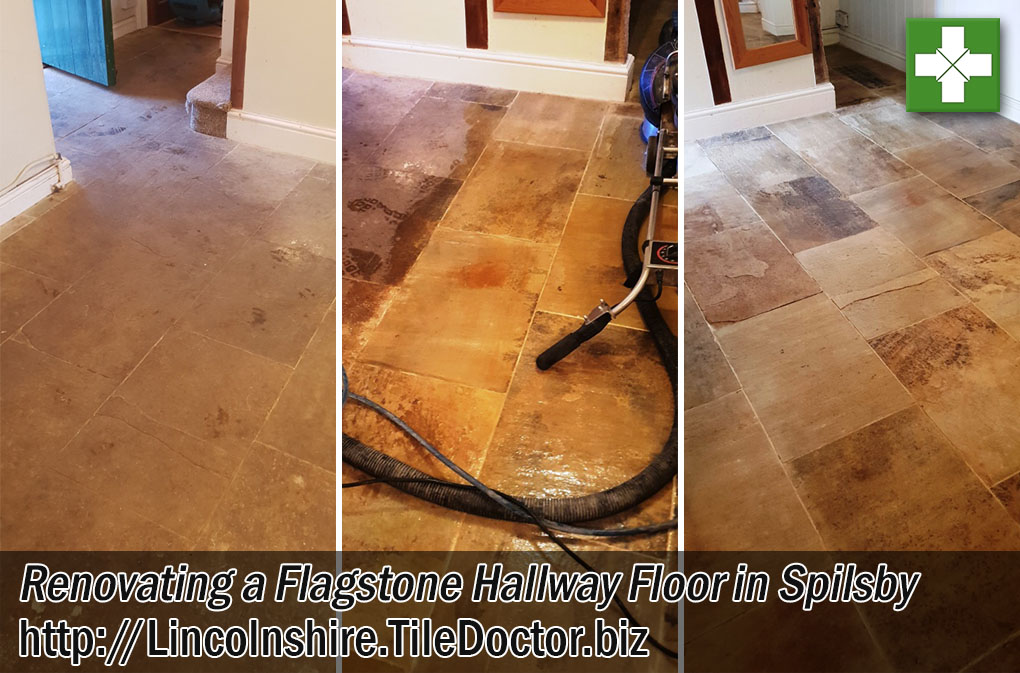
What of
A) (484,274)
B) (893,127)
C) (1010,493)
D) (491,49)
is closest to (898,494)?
(1010,493)

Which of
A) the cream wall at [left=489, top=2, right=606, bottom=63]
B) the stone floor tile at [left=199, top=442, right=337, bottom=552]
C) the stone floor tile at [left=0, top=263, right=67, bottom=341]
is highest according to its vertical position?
the cream wall at [left=489, top=2, right=606, bottom=63]

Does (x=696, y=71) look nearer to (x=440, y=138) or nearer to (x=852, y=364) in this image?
(x=440, y=138)

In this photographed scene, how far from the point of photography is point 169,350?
6.18ft

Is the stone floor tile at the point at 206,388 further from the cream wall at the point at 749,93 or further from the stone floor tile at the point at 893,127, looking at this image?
the stone floor tile at the point at 893,127

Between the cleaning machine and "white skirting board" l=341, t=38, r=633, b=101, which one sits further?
"white skirting board" l=341, t=38, r=633, b=101

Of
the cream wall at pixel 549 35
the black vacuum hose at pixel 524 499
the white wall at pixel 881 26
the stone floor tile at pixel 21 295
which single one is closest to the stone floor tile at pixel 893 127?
the white wall at pixel 881 26

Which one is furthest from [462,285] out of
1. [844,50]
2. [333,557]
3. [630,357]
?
[844,50]

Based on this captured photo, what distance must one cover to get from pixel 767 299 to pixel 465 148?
1165 millimetres

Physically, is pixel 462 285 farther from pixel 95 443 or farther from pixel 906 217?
pixel 906 217

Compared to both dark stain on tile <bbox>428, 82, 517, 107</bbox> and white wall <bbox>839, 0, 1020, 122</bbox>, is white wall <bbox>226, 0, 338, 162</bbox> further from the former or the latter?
white wall <bbox>839, 0, 1020, 122</bbox>

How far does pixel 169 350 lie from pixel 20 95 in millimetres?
989

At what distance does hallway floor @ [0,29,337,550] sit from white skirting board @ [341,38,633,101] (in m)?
0.75

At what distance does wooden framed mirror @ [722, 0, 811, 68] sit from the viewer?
254cm

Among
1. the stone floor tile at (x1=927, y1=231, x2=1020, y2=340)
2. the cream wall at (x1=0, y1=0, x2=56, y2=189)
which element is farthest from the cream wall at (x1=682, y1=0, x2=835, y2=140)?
the cream wall at (x1=0, y1=0, x2=56, y2=189)
